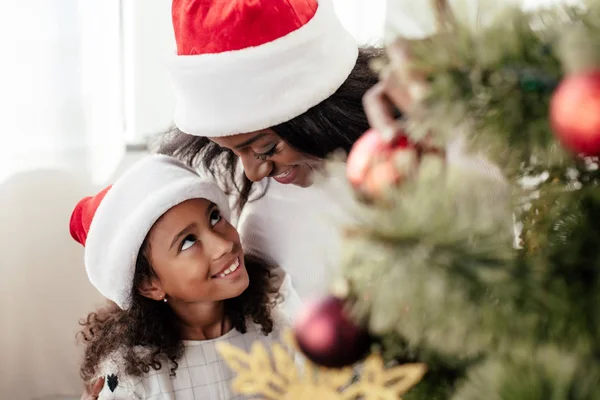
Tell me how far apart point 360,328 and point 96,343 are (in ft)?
2.65

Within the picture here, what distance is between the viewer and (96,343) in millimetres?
1105

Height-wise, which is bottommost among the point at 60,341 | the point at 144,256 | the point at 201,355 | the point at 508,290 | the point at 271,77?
the point at 60,341

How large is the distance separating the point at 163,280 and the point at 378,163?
722mm

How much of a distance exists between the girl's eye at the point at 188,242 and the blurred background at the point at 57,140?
510mm

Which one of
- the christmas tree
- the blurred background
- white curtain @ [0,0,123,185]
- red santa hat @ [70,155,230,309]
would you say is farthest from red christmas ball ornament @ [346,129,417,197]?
white curtain @ [0,0,123,185]

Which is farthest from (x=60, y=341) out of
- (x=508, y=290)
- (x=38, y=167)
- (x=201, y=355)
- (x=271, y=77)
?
(x=508, y=290)

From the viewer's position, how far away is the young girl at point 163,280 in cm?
100

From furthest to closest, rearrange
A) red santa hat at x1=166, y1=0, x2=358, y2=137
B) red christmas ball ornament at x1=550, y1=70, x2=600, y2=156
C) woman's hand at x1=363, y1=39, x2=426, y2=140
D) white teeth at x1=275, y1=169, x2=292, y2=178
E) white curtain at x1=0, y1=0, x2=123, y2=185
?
white curtain at x1=0, y1=0, x2=123, y2=185
white teeth at x1=275, y1=169, x2=292, y2=178
red santa hat at x1=166, y1=0, x2=358, y2=137
woman's hand at x1=363, y1=39, x2=426, y2=140
red christmas ball ornament at x1=550, y1=70, x2=600, y2=156

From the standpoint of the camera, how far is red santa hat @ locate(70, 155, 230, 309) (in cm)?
98

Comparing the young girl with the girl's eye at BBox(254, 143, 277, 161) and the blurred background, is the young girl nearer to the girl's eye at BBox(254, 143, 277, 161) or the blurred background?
the girl's eye at BBox(254, 143, 277, 161)

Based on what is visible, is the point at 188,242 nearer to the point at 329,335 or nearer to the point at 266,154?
the point at 266,154

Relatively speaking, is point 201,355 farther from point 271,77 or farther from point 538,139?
point 538,139

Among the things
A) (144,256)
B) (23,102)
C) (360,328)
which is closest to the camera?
(360,328)

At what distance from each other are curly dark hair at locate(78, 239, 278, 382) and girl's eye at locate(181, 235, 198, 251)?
0.21 feet
